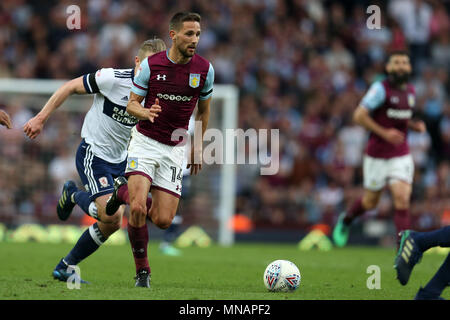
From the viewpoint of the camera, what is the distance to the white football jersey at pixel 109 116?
7984mm

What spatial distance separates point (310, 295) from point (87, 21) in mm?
13700

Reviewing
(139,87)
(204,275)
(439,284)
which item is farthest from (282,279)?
(139,87)

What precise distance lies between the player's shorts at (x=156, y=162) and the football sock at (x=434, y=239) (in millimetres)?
2412

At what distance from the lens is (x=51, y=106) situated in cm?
775

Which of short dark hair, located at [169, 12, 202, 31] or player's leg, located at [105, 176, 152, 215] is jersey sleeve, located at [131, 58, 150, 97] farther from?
player's leg, located at [105, 176, 152, 215]

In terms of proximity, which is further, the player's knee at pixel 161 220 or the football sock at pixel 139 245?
the player's knee at pixel 161 220

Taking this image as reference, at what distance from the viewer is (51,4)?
20.0 metres

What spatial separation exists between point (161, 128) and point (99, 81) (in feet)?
2.93

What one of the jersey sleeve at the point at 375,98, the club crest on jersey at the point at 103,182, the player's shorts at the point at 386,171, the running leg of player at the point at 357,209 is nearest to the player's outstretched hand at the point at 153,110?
the club crest on jersey at the point at 103,182

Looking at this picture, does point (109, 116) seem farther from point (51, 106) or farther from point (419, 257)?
point (419, 257)

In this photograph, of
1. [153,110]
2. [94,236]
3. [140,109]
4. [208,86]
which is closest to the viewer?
[153,110]

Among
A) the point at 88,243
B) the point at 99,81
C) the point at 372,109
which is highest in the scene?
the point at 372,109

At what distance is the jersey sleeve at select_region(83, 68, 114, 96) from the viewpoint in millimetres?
7938

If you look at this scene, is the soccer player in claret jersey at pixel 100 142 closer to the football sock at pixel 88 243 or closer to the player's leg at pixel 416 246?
the football sock at pixel 88 243
